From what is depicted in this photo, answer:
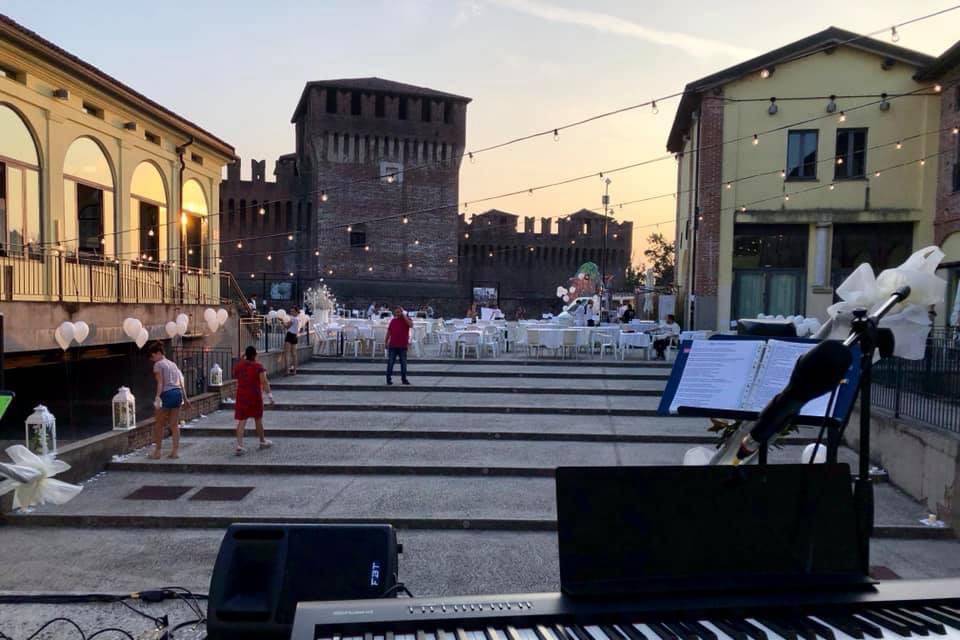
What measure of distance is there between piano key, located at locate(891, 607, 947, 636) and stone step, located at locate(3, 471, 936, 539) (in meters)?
4.65

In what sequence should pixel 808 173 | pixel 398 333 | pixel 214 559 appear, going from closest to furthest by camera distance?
pixel 214 559 → pixel 398 333 → pixel 808 173

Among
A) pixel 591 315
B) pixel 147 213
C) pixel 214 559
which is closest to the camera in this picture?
pixel 214 559

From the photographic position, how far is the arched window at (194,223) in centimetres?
→ 1967

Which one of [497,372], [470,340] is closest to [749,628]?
[497,372]

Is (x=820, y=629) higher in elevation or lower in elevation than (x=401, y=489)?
higher

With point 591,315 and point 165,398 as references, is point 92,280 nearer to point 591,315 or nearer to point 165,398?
point 165,398

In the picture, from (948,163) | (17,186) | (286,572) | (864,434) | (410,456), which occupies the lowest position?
(410,456)

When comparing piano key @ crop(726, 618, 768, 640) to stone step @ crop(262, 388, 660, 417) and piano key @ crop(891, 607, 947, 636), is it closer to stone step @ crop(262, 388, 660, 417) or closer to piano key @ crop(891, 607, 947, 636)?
piano key @ crop(891, 607, 947, 636)

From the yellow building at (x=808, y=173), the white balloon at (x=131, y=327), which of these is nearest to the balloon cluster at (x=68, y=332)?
the white balloon at (x=131, y=327)

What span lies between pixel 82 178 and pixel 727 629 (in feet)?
54.9

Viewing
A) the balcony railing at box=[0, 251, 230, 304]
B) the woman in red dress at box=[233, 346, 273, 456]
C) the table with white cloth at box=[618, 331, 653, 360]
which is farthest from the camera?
the table with white cloth at box=[618, 331, 653, 360]

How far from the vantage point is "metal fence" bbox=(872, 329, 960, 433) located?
695 cm

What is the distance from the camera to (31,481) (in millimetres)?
2467

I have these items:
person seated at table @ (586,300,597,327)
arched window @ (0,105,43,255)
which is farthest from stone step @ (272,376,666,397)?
person seated at table @ (586,300,597,327)
